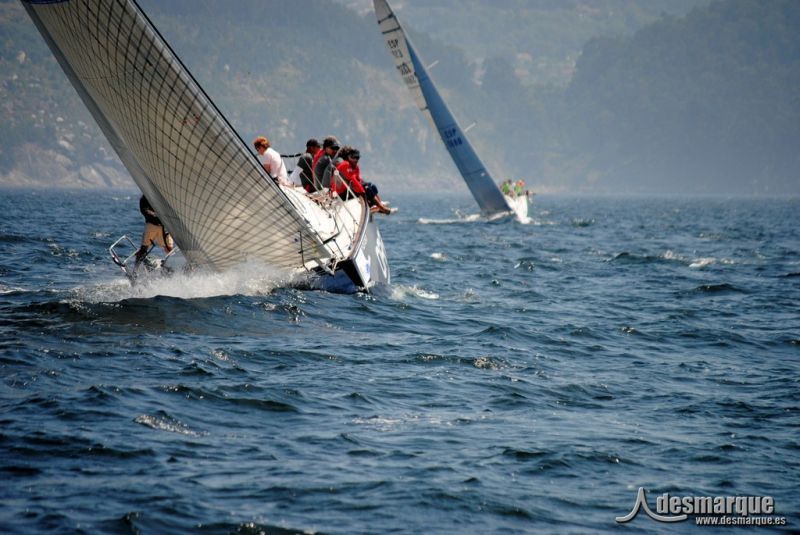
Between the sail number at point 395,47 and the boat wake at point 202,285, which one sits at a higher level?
the sail number at point 395,47

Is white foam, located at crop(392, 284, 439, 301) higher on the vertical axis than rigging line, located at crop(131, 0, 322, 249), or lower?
lower

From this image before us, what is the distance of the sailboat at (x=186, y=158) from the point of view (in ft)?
35.9

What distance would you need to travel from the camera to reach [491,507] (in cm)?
698

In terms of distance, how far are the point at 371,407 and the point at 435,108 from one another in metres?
25.5

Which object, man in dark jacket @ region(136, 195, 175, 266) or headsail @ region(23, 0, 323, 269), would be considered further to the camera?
man in dark jacket @ region(136, 195, 175, 266)

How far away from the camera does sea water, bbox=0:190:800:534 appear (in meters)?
6.77

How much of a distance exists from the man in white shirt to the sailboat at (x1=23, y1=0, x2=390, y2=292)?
0.95 ft

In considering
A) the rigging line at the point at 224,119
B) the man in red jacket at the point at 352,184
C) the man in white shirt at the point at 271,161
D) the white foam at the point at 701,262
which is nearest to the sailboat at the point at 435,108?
the white foam at the point at 701,262

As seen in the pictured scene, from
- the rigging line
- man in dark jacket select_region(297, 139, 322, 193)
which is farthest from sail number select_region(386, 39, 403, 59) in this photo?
the rigging line

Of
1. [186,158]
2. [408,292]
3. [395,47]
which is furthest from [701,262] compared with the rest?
[186,158]

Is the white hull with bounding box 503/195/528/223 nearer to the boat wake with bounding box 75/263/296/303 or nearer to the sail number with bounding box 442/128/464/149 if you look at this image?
the sail number with bounding box 442/128/464/149

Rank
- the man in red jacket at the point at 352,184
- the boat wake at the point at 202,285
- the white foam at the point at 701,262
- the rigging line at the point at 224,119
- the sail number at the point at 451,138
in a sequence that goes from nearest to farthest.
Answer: the rigging line at the point at 224,119, the boat wake at the point at 202,285, the man in red jacket at the point at 352,184, the white foam at the point at 701,262, the sail number at the point at 451,138

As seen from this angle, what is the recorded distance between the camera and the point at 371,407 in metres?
9.09

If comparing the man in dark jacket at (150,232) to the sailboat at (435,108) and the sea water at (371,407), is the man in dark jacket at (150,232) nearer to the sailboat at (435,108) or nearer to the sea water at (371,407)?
the sea water at (371,407)
